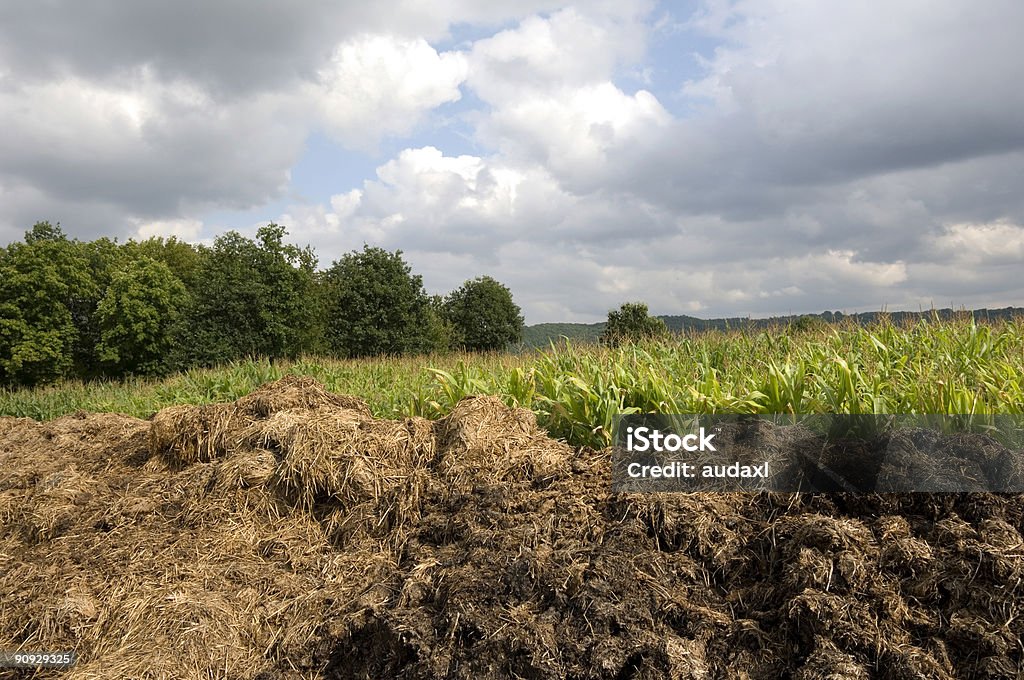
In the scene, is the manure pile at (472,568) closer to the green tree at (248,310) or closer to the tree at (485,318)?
the green tree at (248,310)

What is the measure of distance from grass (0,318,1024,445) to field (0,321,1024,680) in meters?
0.03

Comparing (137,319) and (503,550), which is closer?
(503,550)

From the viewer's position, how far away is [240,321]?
19.0 meters

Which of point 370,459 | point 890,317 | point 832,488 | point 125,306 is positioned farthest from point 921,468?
point 125,306

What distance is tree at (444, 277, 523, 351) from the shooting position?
31578mm

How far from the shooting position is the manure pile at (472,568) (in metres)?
2.96

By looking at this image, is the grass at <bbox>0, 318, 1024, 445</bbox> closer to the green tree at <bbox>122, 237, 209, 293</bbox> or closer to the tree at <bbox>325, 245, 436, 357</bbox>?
the tree at <bbox>325, 245, 436, 357</bbox>

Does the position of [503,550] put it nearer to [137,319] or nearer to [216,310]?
[216,310]

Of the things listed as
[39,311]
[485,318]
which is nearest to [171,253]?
[39,311]

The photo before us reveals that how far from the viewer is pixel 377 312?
22.1 meters

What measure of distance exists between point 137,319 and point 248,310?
922 centimetres

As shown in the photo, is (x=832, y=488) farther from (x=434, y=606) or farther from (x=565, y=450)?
(x=434, y=606)

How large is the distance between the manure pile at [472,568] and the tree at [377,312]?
16.8m

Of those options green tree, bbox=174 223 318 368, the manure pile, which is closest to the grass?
the manure pile
